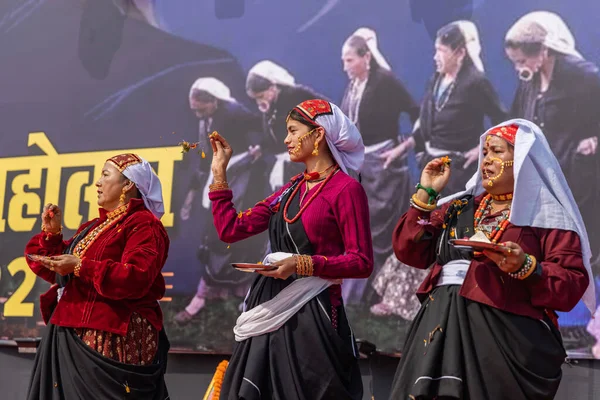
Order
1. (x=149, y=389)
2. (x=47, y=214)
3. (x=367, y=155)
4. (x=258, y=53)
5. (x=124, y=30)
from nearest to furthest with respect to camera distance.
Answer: (x=149, y=389) → (x=47, y=214) → (x=367, y=155) → (x=258, y=53) → (x=124, y=30)

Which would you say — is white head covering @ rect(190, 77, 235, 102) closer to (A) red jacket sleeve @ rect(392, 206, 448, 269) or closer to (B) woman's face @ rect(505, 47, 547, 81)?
(B) woman's face @ rect(505, 47, 547, 81)

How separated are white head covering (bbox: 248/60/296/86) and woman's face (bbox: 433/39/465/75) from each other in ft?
2.84

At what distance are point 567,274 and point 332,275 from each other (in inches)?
34.9

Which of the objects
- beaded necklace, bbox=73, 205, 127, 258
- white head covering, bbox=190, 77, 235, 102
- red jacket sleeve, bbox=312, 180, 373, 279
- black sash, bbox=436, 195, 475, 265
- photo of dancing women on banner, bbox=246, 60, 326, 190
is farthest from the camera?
white head covering, bbox=190, 77, 235, 102

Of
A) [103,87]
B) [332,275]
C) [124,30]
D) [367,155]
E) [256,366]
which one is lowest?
[256,366]

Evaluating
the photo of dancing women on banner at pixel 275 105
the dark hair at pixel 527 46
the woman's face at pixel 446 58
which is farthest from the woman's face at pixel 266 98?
the dark hair at pixel 527 46

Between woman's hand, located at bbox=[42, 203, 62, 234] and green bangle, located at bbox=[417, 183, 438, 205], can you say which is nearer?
green bangle, located at bbox=[417, 183, 438, 205]

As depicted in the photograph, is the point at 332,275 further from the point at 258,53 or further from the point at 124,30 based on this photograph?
the point at 124,30

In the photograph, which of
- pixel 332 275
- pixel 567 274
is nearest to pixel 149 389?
pixel 332 275

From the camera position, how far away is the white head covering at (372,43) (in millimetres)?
4660

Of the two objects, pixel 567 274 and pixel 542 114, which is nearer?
pixel 567 274

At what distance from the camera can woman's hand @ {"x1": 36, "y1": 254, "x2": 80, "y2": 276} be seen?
3750 mm

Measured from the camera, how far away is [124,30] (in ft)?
17.9

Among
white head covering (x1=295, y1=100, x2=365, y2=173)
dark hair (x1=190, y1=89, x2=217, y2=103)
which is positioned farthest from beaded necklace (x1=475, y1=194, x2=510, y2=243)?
dark hair (x1=190, y1=89, x2=217, y2=103)
